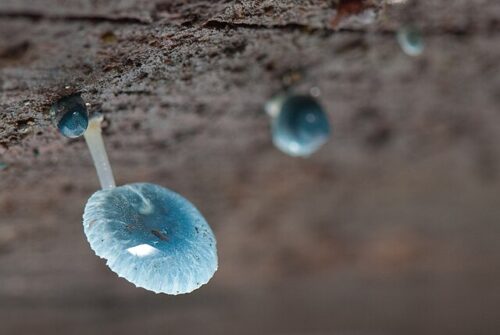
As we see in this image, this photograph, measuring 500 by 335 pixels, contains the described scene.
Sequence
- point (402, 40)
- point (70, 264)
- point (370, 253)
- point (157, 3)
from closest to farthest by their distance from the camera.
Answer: point (157, 3), point (402, 40), point (70, 264), point (370, 253)

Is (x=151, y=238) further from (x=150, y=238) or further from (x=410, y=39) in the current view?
(x=410, y=39)

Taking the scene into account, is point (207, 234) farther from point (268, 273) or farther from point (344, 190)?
point (268, 273)

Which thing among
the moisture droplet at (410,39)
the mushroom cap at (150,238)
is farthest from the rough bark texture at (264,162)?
the mushroom cap at (150,238)

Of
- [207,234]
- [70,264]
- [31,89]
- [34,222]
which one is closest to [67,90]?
[31,89]

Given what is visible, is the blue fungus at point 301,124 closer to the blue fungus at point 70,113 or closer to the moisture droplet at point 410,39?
the moisture droplet at point 410,39

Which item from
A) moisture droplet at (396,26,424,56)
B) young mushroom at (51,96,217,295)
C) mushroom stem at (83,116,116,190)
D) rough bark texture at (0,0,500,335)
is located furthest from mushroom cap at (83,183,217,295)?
moisture droplet at (396,26,424,56)

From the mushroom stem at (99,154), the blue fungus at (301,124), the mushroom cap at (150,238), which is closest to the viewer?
the mushroom cap at (150,238)

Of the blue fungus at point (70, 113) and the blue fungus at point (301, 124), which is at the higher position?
the blue fungus at point (301, 124)
